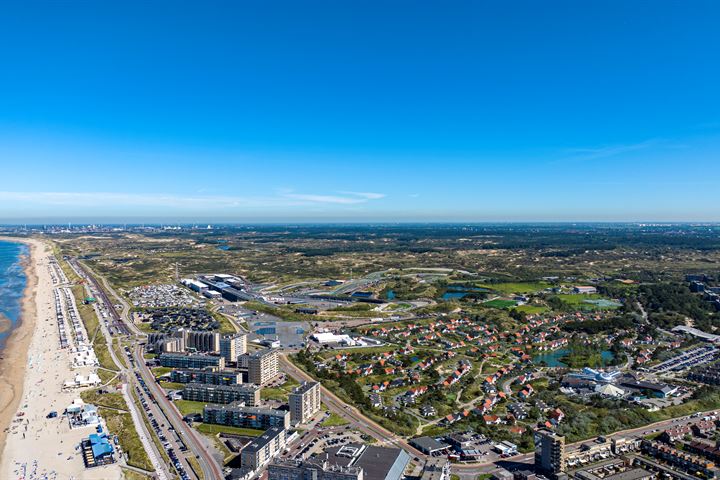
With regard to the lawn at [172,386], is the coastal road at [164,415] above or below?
below

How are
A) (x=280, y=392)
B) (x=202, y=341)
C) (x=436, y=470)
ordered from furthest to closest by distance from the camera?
1. (x=202, y=341)
2. (x=280, y=392)
3. (x=436, y=470)

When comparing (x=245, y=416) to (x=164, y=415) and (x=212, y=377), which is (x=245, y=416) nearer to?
(x=164, y=415)

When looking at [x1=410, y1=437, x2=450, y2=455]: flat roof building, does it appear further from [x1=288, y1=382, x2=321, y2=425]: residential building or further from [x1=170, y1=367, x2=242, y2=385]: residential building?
[x1=170, y1=367, x2=242, y2=385]: residential building

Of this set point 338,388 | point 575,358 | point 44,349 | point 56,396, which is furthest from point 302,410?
point 44,349

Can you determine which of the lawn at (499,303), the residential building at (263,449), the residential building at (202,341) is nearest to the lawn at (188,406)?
the residential building at (263,449)

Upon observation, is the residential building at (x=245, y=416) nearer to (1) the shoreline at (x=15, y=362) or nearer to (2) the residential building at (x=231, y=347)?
(1) the shoreline at (x=15, y=362)

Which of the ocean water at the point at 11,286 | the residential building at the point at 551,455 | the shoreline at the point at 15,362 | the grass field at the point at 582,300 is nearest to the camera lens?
the residential building at the point at 551,455

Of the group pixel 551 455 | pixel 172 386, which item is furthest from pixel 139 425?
pixel 551 455

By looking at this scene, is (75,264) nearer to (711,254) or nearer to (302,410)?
(302,410)
